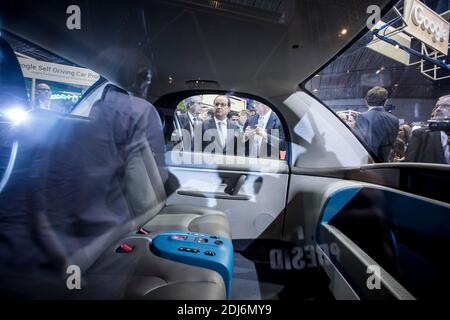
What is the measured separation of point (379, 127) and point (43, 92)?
2162 mm

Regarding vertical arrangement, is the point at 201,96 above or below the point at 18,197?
above

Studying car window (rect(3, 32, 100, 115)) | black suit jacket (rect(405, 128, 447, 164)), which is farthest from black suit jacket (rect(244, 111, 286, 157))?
car window (rect(3, 32, 100, 115))

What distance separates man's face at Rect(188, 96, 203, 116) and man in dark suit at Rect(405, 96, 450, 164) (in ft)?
4.88

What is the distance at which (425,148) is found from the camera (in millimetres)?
1240

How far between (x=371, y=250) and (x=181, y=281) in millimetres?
811

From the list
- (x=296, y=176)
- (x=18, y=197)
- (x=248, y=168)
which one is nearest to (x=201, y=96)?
(x=248, y=168)

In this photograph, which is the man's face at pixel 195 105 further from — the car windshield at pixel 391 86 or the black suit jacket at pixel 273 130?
the car windshield at pixel 391 86

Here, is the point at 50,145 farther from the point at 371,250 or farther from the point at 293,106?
the point at 293,106

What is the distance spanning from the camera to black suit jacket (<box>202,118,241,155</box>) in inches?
77.9

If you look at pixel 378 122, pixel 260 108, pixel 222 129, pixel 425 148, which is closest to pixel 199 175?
pixel 222 129

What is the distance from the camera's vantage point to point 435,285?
77cm

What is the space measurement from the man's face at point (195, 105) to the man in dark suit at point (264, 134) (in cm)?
45

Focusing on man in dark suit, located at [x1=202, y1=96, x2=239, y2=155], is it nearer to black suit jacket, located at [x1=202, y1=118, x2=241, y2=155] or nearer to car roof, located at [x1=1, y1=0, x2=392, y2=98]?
black suit jacket, located at [x1=202, y1=118, x2=241, y2=155]

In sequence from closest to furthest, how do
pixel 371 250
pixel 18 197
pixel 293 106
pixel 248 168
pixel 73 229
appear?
1. pixel 18 197
2. pixel 73 229
3. pixel 371 250
4. pixel 293 106
5. pixel 248 168
